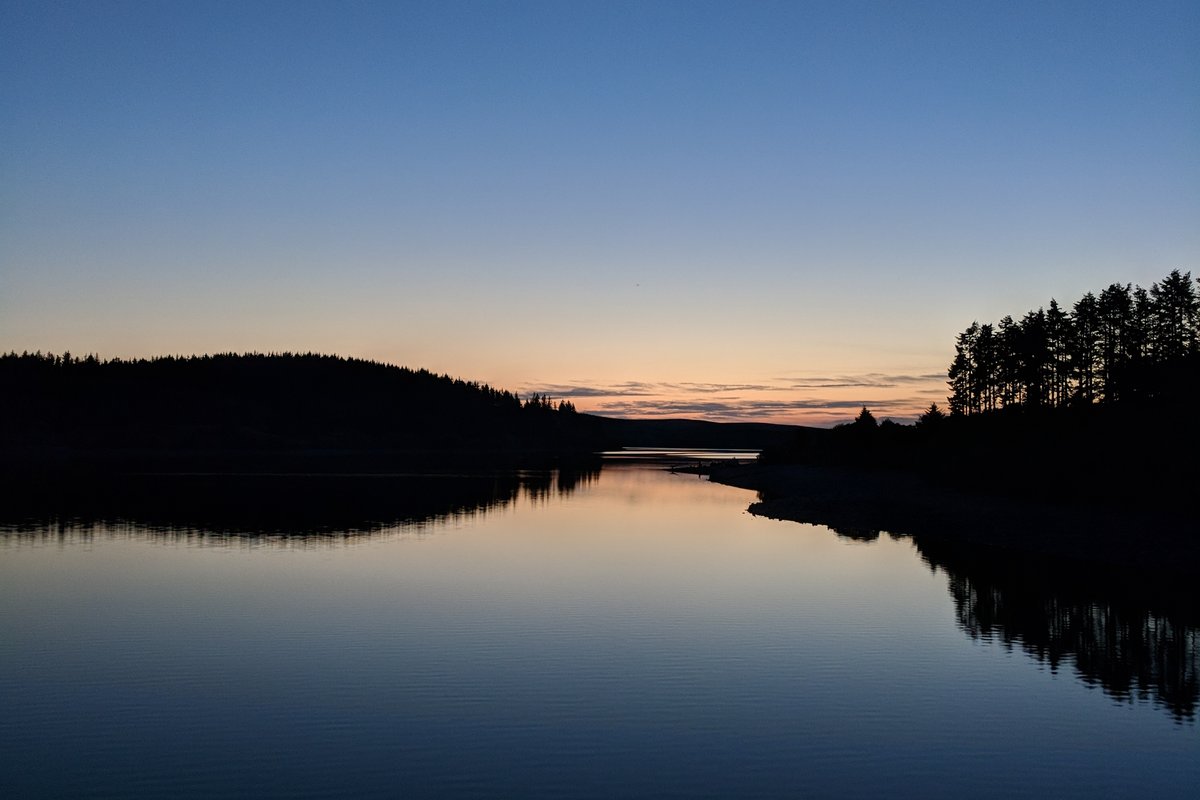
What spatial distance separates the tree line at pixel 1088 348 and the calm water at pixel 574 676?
123 feet

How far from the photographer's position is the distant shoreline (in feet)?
134

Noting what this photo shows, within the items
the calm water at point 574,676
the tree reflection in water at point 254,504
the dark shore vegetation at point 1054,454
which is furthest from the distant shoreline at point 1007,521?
the tree reflection in water at point 254,504

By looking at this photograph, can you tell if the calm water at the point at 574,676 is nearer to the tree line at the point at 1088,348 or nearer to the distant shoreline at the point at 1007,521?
the distant shoreline at the point at 1007,521

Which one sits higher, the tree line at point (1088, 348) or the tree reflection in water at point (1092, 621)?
the tree line at point (1088, 348)

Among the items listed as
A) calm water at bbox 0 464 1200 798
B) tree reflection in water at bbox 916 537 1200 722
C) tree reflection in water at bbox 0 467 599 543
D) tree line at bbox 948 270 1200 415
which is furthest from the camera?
tree line at bbox 948 270 1200 415

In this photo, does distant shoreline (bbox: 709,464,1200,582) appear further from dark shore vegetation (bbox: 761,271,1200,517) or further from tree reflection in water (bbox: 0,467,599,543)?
tree reflection in water (bbox: 0,467,599,543)

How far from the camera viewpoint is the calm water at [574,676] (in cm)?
1557

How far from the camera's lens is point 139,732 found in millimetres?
17250

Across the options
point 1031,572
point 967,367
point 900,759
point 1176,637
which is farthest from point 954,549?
point 967,367

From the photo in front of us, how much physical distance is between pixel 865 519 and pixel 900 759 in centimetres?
4663

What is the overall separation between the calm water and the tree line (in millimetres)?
37366

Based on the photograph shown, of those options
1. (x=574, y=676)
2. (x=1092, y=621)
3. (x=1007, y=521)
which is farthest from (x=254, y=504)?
(x=1092, y=621)

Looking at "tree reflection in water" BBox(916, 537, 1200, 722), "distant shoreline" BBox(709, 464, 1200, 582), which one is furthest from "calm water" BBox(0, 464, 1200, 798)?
"distant shoreline" BBox(709, 464, 1200, 582)

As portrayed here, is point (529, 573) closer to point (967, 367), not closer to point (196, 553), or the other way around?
point (196, 553)
